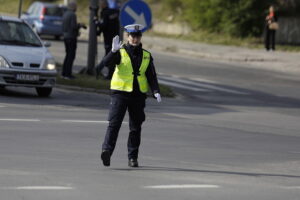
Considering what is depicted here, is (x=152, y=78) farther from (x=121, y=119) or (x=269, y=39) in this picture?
(x=269, y=39)

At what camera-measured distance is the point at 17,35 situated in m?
21.0

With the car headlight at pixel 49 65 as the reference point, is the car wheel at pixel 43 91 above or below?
below

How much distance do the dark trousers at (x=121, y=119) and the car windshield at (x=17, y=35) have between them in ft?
31.2

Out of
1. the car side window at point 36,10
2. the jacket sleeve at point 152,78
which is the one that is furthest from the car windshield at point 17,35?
the car side window at point 36,10

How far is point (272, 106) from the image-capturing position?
71.6 feet

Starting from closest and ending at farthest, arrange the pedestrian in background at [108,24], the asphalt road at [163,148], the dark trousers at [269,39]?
the asphalt road at [163,148] → the pedestrian in background at [108,24] → the dark trousers at [269,39]

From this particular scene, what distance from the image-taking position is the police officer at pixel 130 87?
36.7 feet

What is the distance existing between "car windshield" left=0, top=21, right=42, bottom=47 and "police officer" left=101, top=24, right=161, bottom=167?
31.2ft

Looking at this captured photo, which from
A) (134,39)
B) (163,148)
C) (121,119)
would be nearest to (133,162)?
(121,119)

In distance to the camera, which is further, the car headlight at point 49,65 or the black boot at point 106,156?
the car headlight at point 49,65

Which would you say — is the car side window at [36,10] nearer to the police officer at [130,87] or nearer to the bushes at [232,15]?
the bushes at [232,15]

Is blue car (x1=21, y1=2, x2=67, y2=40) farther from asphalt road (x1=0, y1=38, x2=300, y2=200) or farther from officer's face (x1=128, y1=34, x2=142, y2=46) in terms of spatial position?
officer's face (x1=128, y1=34, x2=142, y2=46)

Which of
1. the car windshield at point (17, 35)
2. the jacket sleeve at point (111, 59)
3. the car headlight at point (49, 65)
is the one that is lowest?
the car headlight at point (49, 65)

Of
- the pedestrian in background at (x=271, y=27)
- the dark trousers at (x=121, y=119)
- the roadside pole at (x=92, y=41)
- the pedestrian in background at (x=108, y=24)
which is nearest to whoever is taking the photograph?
the dark trousers at (x=121, y=119)
